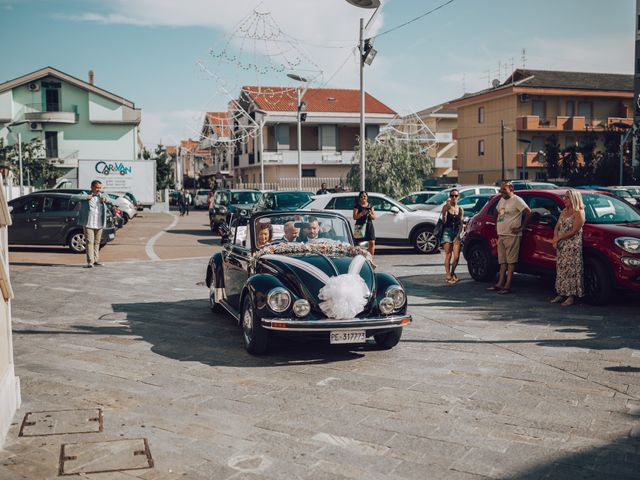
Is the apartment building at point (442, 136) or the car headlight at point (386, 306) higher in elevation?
the apartment building at point (442, 136)

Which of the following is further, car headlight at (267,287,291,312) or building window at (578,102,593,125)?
building window at (578,102,593,125)

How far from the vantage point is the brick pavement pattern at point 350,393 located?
4598mm

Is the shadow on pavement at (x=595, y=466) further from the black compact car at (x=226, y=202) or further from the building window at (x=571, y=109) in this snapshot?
the building window at (x=571, y=109)

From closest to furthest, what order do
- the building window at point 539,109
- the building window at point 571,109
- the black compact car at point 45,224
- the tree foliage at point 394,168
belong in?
the black compact car at point 45,224, the tree foliage at point 394,168, the building window at point 539,109, the building window at point 571,109

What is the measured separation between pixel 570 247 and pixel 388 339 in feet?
13.4

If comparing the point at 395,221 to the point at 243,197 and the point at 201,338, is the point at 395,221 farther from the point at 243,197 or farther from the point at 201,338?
the point at 201,338

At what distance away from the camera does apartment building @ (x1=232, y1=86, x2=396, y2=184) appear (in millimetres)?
55906

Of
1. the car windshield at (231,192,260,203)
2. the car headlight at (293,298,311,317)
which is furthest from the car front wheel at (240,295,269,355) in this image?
the car windshield at (231,192,260,203)

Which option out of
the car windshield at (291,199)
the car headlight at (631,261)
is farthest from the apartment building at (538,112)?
the car headlight at (631,261)

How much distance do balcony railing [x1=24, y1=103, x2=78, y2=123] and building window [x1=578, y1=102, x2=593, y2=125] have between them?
131 feet

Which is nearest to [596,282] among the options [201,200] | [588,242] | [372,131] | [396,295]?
[588,242]

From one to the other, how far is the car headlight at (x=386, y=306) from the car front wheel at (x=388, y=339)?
0.44 m

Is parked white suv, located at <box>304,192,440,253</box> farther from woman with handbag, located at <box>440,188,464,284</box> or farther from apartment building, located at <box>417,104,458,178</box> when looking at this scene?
apartment building, located at <box>417,104,458,178</box>

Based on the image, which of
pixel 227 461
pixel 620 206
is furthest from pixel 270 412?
pixel 620 206
